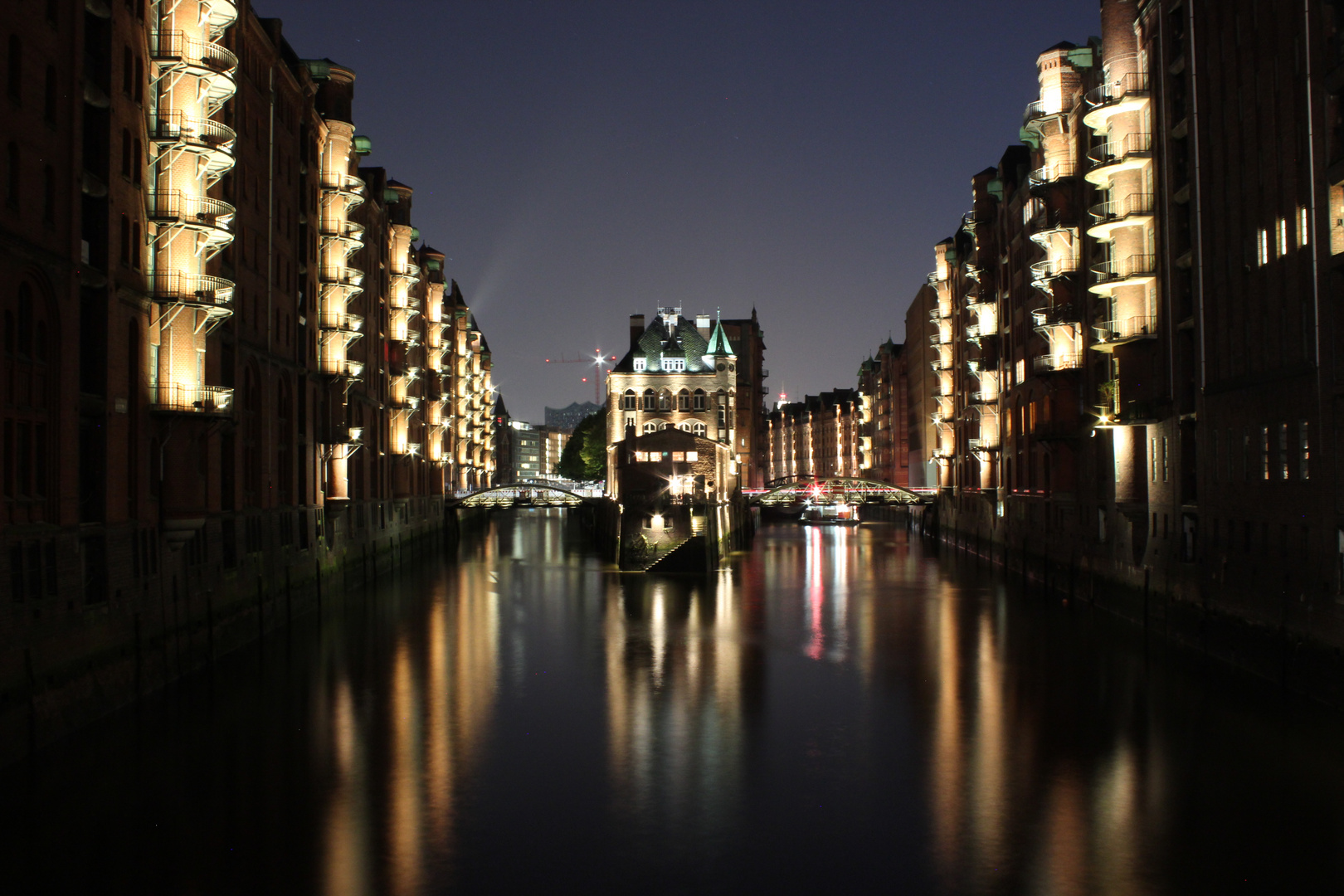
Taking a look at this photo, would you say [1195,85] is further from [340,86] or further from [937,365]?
[937,365]

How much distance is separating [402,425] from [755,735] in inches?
1879

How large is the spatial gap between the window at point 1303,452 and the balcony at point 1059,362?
18.7m

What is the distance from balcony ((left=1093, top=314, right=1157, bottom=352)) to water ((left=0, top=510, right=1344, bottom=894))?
9.56 meters

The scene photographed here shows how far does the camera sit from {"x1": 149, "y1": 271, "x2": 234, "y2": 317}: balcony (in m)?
28.4

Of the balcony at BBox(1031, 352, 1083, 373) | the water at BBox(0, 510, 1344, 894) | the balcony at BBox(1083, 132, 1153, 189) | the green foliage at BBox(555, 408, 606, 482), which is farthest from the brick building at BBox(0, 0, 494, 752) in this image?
the green foliage at BBox(555, 408, 606, 482)

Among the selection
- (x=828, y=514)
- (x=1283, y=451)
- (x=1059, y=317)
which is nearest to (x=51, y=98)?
(x=1283, y=451)

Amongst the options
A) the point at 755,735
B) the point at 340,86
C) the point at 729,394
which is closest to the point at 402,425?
the point at 340,86

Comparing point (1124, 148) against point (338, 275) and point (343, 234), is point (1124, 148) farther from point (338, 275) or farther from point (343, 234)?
point (338, 275)

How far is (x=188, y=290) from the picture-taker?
28.9 m

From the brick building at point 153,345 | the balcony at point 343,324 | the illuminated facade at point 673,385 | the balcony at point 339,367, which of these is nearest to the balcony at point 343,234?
the brick building at point 153,345

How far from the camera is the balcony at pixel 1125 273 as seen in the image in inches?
1451

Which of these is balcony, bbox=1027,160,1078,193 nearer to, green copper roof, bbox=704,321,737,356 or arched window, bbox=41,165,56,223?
arched window, bbox=41,165,56,223

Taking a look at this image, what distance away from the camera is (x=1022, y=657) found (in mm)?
34812

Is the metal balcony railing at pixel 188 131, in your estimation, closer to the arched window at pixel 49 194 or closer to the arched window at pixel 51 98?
the arched window at pixel 51 98
